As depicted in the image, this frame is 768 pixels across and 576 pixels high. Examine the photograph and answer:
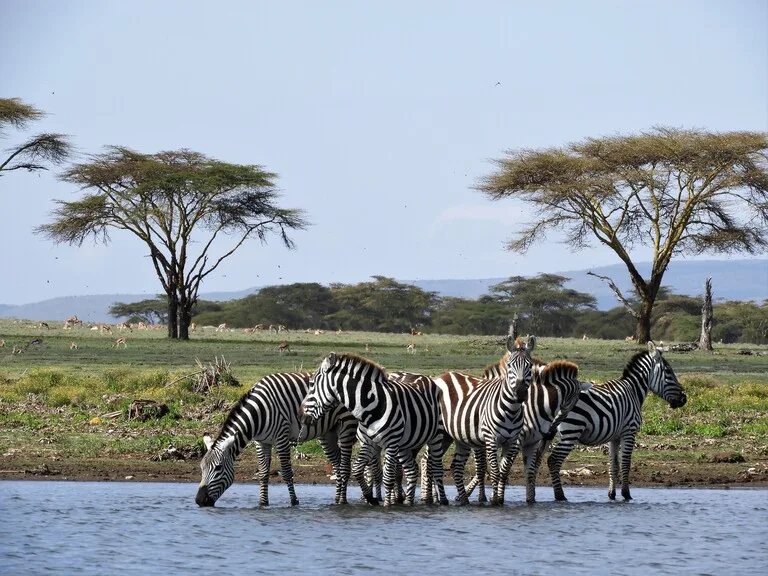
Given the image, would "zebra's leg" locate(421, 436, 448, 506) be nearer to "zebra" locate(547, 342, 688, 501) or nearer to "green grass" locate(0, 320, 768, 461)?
"zebra" locate(547, 342, 688, 501)

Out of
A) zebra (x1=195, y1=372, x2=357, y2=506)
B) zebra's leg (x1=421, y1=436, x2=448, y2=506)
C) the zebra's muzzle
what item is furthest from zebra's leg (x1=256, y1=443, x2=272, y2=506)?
zebra's leg (x1=421, y1=436, x2=448, y2=506)

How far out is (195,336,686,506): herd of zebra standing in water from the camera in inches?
512

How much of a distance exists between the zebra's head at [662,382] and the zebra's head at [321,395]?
12.6ft

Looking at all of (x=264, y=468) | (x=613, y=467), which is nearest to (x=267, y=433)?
(x=264, y=468)

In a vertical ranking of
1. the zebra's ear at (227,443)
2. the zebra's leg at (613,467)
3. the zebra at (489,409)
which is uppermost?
the zebra at (489,409)

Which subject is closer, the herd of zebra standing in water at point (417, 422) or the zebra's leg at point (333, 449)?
the herd of zebra standing in water at point (417, 422)

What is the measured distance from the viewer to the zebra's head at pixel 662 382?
49.1 ft

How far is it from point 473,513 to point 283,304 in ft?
205

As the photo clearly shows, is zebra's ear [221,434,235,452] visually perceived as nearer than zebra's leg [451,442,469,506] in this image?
Yes

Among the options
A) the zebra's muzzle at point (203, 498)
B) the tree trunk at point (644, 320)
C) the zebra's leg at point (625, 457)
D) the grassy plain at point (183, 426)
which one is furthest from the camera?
the tree trunk at point (644, 320)

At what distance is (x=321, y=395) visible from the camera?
42.6 feet

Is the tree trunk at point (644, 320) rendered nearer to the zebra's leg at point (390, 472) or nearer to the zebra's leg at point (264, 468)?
the zebra's leg at point (390, 472)

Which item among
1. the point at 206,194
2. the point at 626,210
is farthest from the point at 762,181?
the point at 206,194

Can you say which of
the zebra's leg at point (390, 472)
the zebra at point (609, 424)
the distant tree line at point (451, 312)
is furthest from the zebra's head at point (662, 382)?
the distant tree line at point (451, 312)
